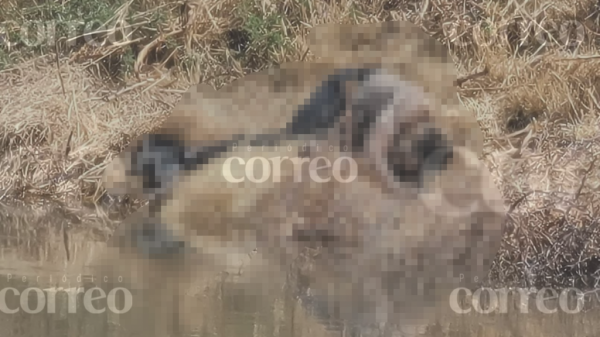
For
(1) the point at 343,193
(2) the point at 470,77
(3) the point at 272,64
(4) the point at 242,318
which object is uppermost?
(3) the point at 272,64

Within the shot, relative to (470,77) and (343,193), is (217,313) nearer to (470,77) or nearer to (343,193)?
(343,193)

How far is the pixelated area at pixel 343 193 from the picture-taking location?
160 inches

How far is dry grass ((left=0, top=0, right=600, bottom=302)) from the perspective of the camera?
473 centimetres

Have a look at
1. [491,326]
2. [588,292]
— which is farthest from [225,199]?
[588,292]

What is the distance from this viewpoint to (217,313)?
348 centimetres

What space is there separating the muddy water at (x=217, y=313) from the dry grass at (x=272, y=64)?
682 mm

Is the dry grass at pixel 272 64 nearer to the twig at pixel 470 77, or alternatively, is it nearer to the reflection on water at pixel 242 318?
the twig at pixel 470 77

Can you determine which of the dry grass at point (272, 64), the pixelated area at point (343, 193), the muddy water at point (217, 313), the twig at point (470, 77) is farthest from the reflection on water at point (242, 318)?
the twig at point (470, 77)

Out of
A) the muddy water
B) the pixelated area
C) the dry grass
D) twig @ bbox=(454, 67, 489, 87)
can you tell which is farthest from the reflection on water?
twig @ bbox=(454, 67, 489, 87)

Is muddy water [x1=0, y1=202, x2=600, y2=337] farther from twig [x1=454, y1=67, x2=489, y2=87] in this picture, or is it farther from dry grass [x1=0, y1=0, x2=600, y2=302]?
twig [x1=454, y1=67, x2=489, y2=87]

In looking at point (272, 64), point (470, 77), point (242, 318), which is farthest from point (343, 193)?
point (272, 64)

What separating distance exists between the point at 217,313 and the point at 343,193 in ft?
3.45

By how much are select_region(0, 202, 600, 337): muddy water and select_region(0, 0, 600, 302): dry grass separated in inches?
26.8

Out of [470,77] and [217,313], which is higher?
[470,77]
